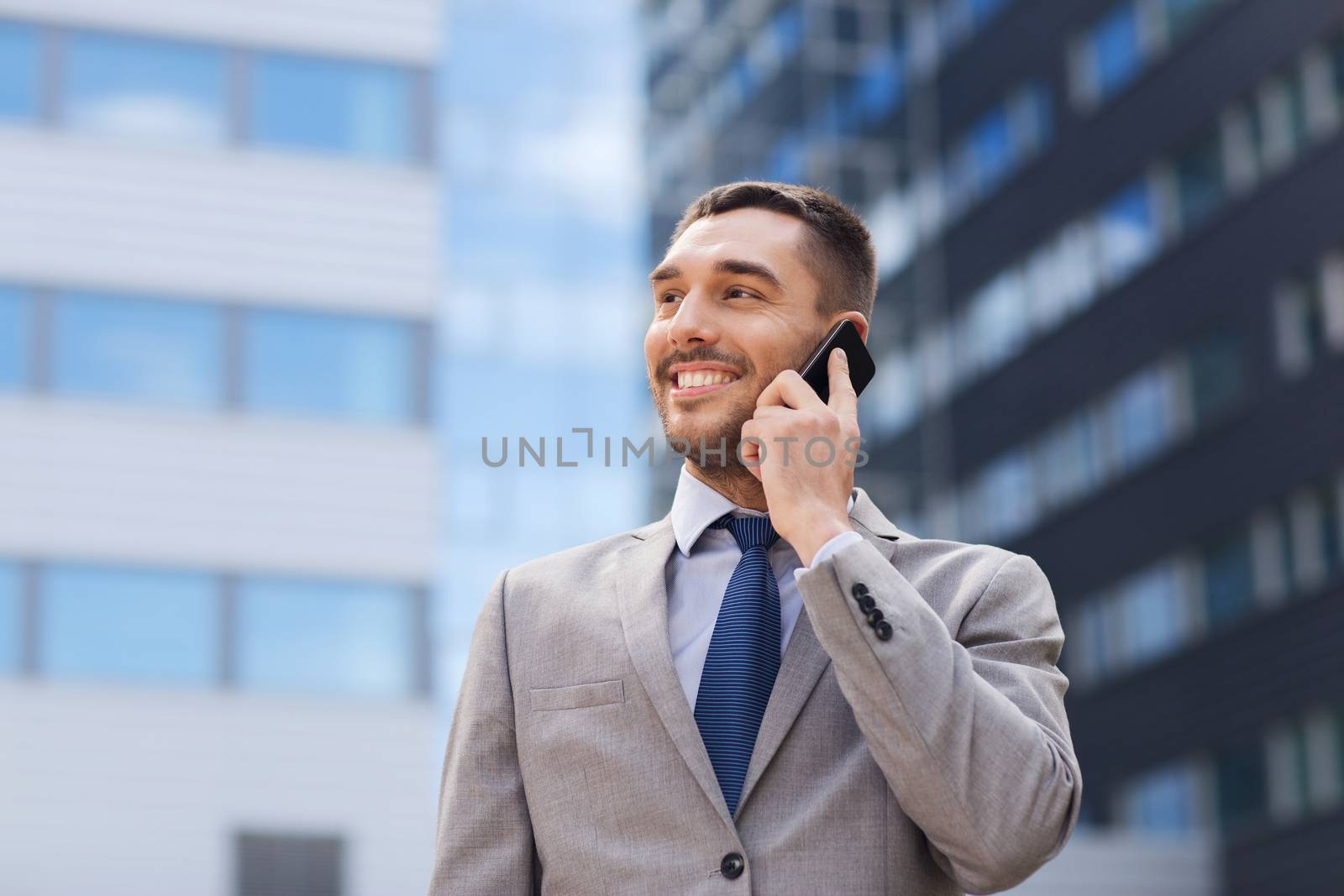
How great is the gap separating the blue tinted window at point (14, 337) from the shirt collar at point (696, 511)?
1734 centimetres

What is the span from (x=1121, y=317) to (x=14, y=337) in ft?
52.2

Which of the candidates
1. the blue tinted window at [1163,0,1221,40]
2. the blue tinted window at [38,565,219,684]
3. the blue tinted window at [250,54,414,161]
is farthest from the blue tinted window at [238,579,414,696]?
the blue tinted window at [1163,0,1221,40]

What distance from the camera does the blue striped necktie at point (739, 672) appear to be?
2783mm

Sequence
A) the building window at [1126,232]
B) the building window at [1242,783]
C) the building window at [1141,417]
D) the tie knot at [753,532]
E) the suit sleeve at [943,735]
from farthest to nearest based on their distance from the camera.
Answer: the building window at [1126,232], the building window at [1141,417], the building window at [1242,783], the tie knot at [753,532], the suit sleeve at [943,735]

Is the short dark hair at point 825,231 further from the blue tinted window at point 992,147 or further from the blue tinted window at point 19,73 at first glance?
the blue tinted window at point 992,147

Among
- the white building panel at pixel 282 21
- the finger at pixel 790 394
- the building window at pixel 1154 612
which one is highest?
the white building panel at pixel 282 21

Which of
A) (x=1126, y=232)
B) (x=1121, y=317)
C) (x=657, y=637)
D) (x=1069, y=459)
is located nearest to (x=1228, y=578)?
(x=1069, y=459)

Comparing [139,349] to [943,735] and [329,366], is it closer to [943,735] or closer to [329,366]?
[329,366]

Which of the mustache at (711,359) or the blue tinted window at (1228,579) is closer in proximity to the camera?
the mustache at (711,359)

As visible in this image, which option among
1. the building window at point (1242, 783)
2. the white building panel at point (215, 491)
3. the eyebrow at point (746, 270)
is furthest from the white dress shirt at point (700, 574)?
the building window at point (1242, 783)

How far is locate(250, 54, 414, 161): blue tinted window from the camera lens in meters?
20.8

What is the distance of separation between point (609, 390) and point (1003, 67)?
8.91 m

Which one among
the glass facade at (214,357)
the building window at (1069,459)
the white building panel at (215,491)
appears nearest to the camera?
the white building panel at (215,491)

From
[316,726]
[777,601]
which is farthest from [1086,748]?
[777,601]
